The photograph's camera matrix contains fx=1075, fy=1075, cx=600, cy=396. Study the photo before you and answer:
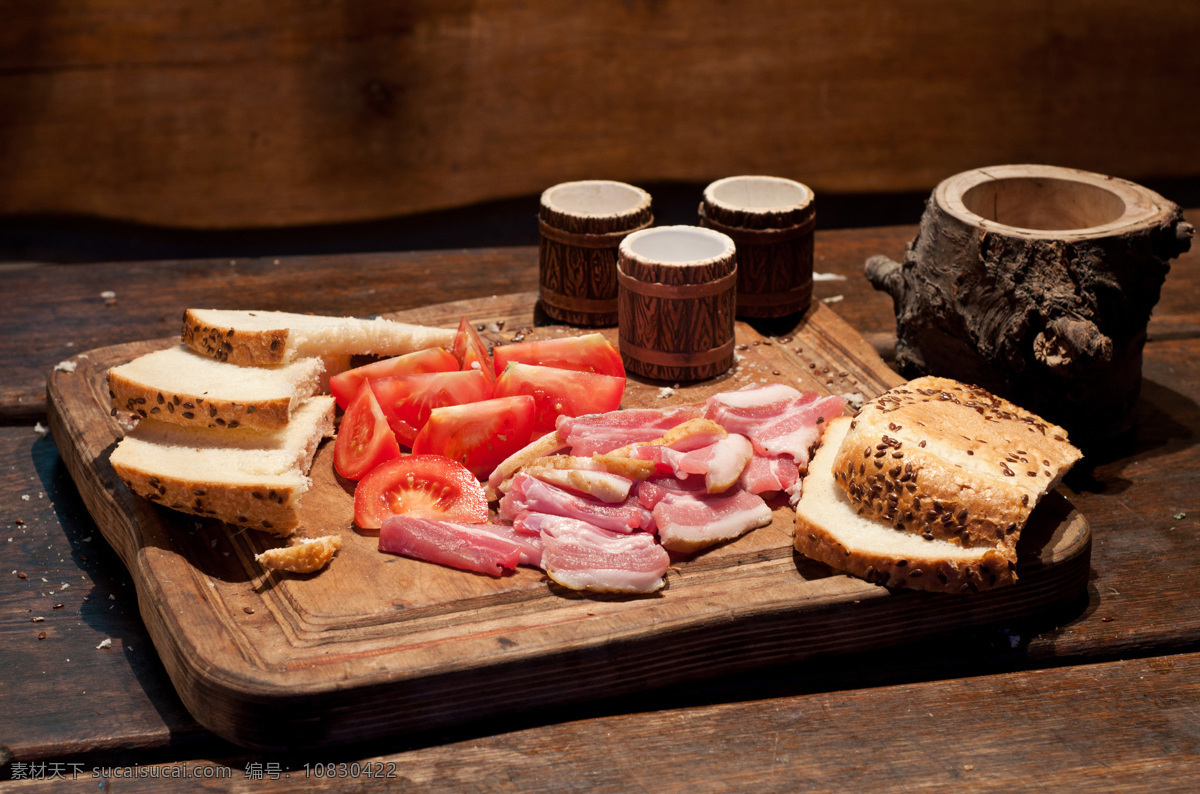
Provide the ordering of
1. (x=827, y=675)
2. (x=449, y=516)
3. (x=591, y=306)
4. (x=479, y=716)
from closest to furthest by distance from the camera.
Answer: (x=479, y=716)
(x=827, y=675)
(x=449, y=516)
(x=591, y=306)

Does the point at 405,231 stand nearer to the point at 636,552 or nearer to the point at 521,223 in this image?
the point at 521,223

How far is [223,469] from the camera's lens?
2.11 metres

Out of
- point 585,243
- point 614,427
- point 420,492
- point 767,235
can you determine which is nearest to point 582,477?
point 614,427

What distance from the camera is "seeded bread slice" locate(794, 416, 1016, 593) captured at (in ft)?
6.17

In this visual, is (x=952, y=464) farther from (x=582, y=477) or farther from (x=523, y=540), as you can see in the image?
(x=523, y=540)

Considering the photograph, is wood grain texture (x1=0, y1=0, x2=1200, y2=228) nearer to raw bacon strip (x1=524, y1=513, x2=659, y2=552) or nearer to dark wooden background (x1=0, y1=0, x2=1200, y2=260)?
dark wooden background (x1=0, y1=0, x2=1200, y2=260)

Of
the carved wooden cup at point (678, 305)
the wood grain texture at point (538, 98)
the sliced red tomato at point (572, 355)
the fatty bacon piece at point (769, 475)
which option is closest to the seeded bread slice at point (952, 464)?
the fatty bacon piece at point (769, 475)

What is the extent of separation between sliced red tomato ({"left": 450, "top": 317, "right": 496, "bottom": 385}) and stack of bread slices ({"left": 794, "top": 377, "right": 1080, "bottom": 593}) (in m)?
0.83

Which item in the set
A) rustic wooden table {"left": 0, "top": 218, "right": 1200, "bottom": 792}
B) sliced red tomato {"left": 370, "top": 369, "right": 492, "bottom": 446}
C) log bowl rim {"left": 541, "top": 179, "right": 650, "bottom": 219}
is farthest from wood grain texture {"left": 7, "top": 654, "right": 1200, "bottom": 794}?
log bowl rim {"left": 541, "top": 179, "right": 650, "bottom": 219}

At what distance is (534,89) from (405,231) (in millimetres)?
929

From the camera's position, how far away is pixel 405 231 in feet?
16.9

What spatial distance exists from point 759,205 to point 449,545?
4.89ft

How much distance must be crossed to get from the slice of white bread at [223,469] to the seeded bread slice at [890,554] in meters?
0.98

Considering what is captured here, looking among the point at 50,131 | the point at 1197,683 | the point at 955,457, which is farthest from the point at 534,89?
the point at 1197,683
